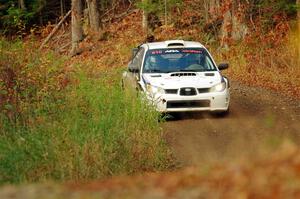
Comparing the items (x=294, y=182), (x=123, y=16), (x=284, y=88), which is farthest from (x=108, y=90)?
(x=123, y=16)

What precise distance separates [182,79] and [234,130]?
5.78 feet

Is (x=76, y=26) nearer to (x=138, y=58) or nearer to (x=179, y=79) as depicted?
(x=138, y=58)

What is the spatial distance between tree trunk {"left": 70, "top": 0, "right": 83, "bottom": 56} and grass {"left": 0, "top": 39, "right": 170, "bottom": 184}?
2423 centimetres

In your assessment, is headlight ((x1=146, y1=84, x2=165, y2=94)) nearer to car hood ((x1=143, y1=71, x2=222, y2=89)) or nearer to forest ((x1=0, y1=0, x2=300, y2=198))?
car hood ((x1=143, y1=71, x2=222, y2=89))

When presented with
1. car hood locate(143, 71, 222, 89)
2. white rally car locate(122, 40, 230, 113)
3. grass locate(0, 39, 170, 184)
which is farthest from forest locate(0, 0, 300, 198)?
car hood locate(143, 71, 222, 89)

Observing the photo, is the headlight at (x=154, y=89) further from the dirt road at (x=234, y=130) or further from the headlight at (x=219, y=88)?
the headlight at (x=219, y=88)

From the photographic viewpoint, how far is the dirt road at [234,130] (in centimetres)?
1091

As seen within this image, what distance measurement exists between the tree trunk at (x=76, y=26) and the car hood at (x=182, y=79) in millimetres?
22882

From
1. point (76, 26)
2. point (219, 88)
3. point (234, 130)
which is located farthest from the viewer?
point (76, 26)

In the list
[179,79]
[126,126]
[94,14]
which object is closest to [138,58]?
[179,79]

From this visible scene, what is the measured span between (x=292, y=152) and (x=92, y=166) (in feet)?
9.18

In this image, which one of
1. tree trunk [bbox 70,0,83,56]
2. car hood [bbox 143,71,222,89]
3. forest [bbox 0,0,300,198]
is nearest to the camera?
forest [bbox 0,0,300,198]

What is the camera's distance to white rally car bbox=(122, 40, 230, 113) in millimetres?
14188

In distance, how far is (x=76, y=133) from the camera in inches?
385
